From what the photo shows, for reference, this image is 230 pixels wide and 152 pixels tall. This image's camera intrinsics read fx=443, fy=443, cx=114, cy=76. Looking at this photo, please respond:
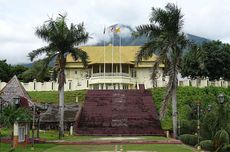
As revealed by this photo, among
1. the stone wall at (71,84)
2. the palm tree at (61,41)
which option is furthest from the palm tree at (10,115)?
the stone wall at (71,84)

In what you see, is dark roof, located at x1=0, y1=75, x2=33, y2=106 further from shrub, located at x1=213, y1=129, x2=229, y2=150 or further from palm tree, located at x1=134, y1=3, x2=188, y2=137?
shrub, located at x1=213, y1=129, x2=229, y2=150

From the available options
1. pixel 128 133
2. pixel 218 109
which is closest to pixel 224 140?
pixel 218 109

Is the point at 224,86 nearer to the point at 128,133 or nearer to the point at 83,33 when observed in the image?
the point at 128,133

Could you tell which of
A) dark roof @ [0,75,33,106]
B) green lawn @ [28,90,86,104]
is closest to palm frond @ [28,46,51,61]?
dark roof @ [0,75,33,106]

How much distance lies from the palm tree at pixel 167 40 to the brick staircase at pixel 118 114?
689 centimetres

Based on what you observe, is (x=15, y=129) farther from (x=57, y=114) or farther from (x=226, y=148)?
(x=57, y=114)

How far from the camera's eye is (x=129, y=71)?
73.1 metres

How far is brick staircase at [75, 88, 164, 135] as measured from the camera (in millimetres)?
43312

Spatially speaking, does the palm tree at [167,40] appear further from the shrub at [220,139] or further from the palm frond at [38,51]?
the shrub at [220,139]

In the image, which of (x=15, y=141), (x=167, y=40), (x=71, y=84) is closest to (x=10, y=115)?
(x=15, y=141)

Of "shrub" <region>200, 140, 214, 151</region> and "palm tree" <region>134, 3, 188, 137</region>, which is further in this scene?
"palm tree" <region>134, 3, 188, 137</region>

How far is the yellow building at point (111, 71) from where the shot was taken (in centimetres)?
6750

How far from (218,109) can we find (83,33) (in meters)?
16.4

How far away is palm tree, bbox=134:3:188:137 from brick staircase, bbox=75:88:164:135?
22.6 feet
